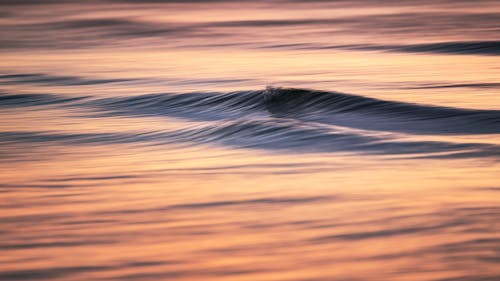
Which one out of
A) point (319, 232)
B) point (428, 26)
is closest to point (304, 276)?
point (319, 232)

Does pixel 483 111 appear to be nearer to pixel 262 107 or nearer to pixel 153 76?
pixel 262 107

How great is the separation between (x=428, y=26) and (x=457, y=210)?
5.64 metres

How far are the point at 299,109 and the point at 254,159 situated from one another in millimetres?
976

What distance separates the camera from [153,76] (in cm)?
559

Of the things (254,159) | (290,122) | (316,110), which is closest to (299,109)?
(316,110)

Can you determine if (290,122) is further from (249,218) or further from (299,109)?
(249,218)

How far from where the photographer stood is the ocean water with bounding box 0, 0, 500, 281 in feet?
7.26

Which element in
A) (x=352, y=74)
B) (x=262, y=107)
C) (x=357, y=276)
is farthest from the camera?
(x=352, y=74)

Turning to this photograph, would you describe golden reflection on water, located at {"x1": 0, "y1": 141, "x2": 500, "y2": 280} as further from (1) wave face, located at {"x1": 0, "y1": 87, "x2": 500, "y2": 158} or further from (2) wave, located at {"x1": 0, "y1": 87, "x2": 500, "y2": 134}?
(2) wave, located at {"x1": 0, "y1": 87, "x2": 500, "y2": 134}

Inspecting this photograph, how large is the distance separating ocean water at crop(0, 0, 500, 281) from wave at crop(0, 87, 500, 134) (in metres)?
0.01

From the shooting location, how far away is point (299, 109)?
4.28 m

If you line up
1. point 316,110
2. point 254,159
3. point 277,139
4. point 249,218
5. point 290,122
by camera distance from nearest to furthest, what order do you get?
point 249,218 < point 254,159 < point 277,139 < point 290,122 < point 316,110

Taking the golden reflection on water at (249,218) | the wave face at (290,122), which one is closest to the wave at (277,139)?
the wave face at (290,122)

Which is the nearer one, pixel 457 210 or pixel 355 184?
pixel 457 210
